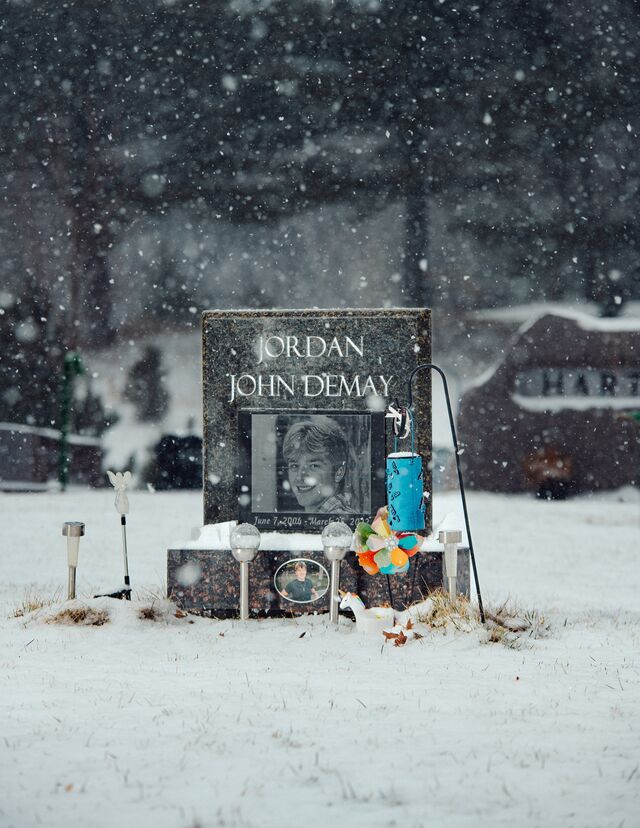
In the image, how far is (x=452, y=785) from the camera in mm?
3266

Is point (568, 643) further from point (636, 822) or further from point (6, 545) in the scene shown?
point (6, 545)

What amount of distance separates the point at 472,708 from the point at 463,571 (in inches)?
109

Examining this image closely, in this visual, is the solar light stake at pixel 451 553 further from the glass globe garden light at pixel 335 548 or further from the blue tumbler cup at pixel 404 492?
the glass globe garden light at pixel 335 548

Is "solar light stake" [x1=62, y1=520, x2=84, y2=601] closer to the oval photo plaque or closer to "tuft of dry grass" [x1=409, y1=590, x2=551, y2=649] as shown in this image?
the oval photo plaque

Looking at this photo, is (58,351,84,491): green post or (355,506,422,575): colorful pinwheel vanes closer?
(355,506,422,575): colorful pinwheel vanes

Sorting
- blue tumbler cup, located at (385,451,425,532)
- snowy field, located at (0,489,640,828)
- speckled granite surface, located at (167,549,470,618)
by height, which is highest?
blue tumbler cup, located at (385,451,425,532)

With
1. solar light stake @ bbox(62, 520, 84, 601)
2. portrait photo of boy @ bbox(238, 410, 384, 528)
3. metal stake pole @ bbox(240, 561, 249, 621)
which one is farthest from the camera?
portrait photo of boy @ bbox(238, 410, 384, 528)

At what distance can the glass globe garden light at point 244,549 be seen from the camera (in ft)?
21.2

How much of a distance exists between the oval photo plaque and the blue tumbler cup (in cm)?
72

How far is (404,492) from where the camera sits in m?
6.62

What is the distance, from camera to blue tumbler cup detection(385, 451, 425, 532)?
6621 mm

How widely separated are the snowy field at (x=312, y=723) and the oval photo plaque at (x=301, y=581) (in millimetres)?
254

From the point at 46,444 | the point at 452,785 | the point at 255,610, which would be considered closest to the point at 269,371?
the point at 255,610

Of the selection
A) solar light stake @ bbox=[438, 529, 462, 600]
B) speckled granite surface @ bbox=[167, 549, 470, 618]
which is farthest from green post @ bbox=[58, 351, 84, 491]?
solar light stake @ bbox=[438, 529, 462, 600]
